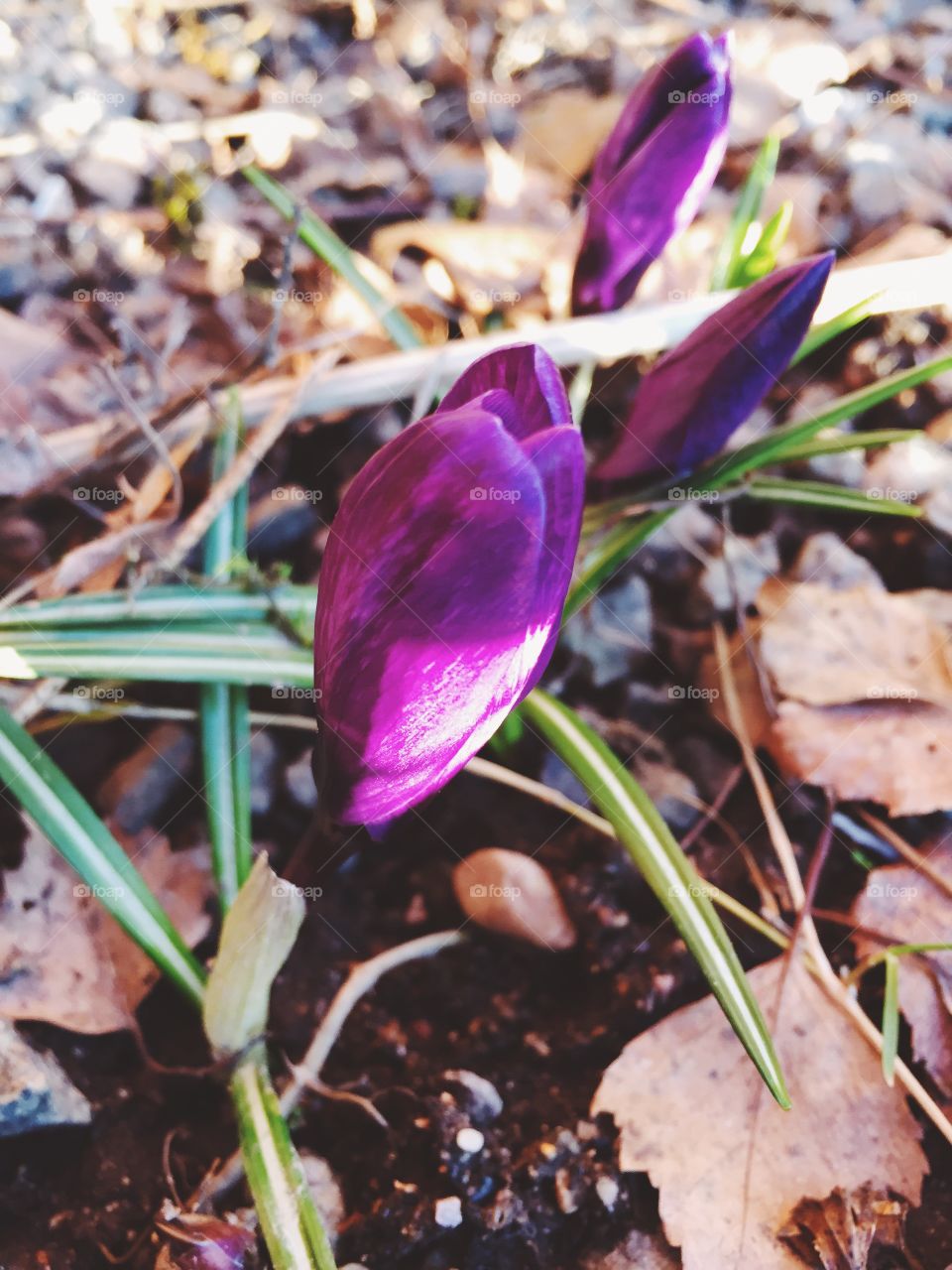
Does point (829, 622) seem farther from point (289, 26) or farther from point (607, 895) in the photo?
point (289, 26)

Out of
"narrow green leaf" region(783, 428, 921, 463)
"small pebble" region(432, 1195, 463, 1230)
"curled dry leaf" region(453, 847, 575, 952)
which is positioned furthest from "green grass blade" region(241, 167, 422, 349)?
"small pebble" region(432, 1195, 463, 1230)

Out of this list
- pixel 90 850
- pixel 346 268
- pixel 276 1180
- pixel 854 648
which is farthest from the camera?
pixel 346 268

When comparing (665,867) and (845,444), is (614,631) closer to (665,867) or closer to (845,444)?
(845,444)

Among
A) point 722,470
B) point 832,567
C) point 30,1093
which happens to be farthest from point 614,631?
point 30,1093

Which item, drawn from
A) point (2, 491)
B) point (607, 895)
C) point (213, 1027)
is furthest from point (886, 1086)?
point (2, 491)

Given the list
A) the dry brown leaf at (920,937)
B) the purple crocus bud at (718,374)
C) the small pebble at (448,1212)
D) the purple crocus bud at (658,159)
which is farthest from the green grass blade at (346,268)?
the small pebble at (448,1212)

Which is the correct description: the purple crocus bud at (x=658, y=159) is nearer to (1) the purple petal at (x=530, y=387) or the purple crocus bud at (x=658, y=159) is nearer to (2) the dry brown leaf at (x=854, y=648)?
(2) the dry brown leaf at (x=854, y=648)
